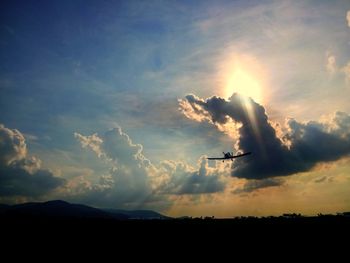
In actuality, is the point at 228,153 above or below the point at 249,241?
above

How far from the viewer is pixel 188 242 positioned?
45344 millimetres

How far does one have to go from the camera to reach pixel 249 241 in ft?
147

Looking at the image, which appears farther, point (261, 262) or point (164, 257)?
point (164, 257)

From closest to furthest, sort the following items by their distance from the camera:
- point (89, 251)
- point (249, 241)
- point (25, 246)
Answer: point (89, 251) → point (25, 246) → point (249, 241)

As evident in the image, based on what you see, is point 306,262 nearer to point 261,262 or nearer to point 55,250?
point 261,262

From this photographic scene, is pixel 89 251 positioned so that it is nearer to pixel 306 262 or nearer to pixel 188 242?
pixel 188 242

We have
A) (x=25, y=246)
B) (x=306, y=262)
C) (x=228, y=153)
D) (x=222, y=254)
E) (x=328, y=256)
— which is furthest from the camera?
(x=228, y=153)

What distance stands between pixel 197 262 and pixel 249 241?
55.8ft

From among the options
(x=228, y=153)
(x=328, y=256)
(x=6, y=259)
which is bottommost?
(x=6, y=259)

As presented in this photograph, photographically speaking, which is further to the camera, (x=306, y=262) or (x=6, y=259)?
(x=6, y=259)

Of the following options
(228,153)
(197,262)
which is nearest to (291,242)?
(197,262)

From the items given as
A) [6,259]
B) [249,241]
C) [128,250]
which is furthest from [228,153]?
[6,259]

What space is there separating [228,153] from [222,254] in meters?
94.4

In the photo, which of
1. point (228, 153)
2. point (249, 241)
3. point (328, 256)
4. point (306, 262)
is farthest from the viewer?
point (228, 153)
